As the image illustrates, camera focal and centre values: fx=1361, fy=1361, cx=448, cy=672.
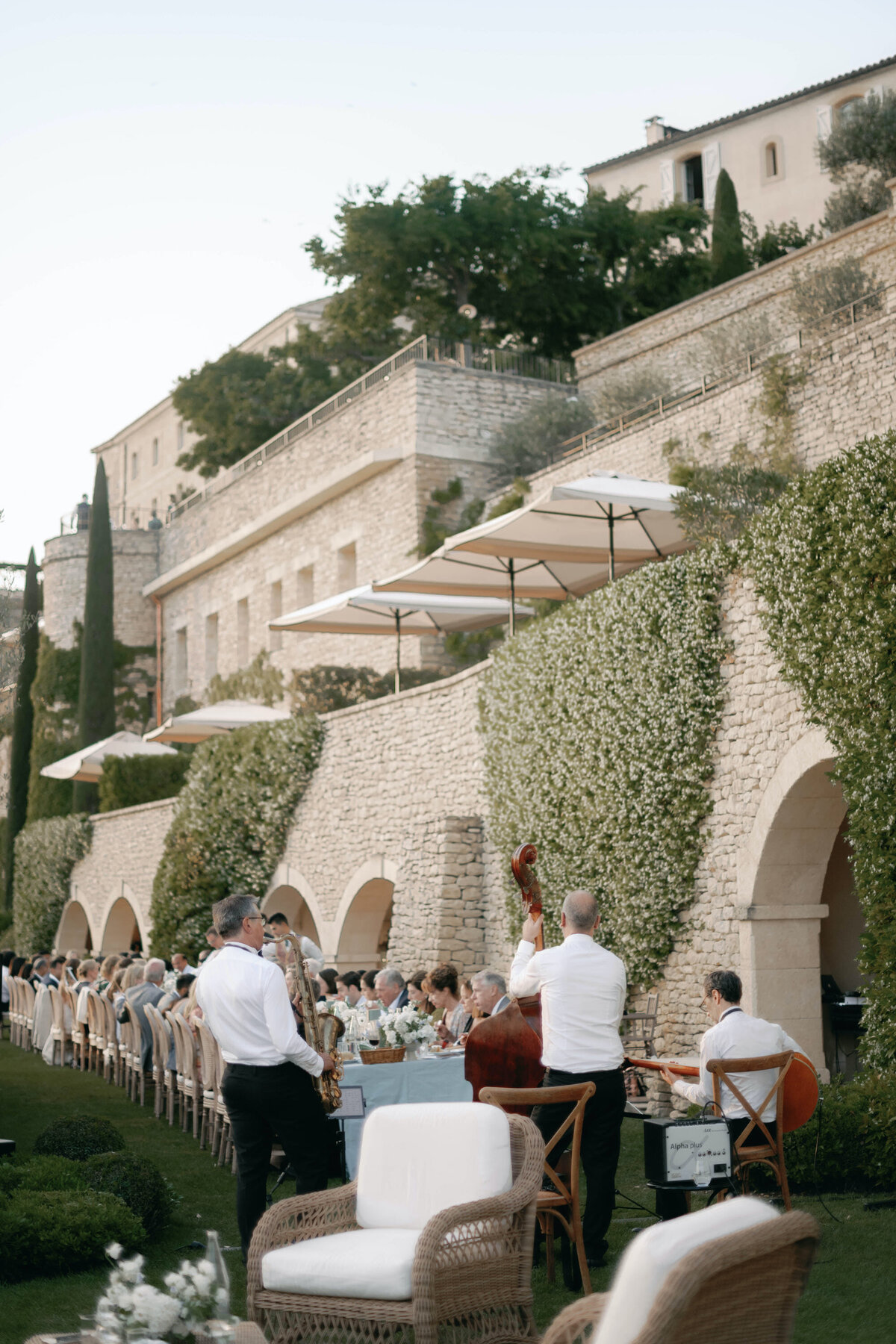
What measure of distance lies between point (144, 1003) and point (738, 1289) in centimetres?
1014

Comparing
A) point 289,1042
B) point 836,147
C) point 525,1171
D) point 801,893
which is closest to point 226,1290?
point 525,1171

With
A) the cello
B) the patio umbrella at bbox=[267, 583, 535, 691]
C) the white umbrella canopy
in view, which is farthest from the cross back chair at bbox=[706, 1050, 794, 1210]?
the white umbrella canopy

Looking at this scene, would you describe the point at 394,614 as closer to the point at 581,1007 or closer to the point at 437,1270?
the point at 581,1007

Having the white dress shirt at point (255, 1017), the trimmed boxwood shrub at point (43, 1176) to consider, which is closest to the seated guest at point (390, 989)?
the trimmed boxwood shrub at point (43, 1176)

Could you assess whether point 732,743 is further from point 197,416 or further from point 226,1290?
point 197,416

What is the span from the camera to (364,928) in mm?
16516

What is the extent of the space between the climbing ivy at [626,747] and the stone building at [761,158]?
23.3m

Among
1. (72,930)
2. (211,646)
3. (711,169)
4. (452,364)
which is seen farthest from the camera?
(711,169)

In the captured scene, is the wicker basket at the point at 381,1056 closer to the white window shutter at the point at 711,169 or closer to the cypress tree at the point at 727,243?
the cypress tree at the point at 727,243

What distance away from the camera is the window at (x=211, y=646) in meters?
31.0

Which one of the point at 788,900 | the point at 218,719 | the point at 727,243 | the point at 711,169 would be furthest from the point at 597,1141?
the point at 711,169

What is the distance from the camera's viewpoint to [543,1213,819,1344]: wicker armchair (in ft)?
8.45

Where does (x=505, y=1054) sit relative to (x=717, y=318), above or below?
below

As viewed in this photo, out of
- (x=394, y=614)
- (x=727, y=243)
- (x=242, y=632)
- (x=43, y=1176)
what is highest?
(x=727, y=243)
